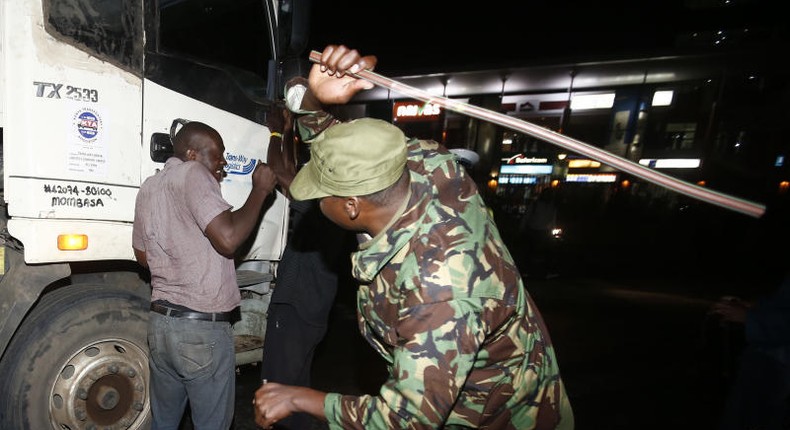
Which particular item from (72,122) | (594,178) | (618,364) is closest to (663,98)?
(594,178)

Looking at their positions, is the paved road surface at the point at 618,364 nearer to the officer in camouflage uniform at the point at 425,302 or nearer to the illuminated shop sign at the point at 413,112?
the officer in camouflage uniform at the point at 425,302

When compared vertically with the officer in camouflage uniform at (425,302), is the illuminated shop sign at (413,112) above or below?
above

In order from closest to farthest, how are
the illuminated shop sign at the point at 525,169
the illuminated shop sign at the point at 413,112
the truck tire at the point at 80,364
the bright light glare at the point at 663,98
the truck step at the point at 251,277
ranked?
1. the truck tire at the point at 80,364
2. the truck step at the point at 251,277
3. the bright light glare at the point at 663,98
4. the illuminated shop sign at the point at 525,169
5. the illuminated shop sign at the point at 413,112

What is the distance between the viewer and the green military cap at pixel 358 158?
3.99 ft

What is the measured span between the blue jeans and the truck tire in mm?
430

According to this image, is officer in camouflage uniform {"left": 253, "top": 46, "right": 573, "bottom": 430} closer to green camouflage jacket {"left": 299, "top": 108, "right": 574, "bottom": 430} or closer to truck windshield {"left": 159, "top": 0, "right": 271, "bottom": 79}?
green camouflage jacket {"left": 299, "top": 108, "right": 574, "bottom": 430}

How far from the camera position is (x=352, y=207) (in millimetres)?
1311

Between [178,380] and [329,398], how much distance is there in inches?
50.6

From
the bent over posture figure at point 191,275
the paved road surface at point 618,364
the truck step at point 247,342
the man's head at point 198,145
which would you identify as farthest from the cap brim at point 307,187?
the paved road surface at point 618,364

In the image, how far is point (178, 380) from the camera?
2109 mm

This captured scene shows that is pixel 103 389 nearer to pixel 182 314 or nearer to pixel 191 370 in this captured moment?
pixel 191 370

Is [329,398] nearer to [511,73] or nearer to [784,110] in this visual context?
[511,73]

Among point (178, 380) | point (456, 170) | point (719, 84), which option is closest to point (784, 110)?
point (719, 84)

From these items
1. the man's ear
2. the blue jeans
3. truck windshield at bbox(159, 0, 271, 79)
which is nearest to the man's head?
truck windshield at bbox(159, 0, 271, 79)
